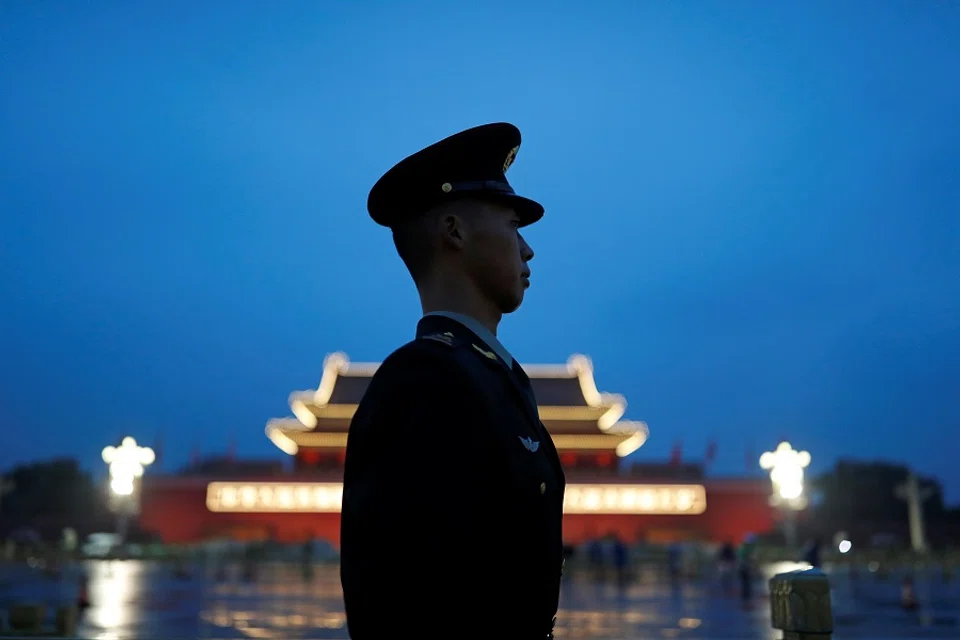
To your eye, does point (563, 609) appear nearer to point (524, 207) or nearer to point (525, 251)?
point (525, 251)

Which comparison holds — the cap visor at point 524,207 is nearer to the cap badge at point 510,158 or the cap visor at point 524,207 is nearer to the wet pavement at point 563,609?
the cap badge at point 510,158

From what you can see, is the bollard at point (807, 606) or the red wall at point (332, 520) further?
the red wall at point (332, 520)

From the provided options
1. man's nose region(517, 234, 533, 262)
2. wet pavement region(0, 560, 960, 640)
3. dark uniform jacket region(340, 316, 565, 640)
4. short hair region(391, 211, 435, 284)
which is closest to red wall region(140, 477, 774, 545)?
wet pavement region(0, 560, 960, 640)

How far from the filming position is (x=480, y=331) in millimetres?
2299

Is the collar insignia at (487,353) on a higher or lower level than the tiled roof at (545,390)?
lower

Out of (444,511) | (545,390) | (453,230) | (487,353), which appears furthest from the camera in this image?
(545,390)

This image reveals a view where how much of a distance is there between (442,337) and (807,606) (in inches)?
113

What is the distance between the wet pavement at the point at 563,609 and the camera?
9.36m

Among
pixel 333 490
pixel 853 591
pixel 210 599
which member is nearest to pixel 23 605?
pixel 210 599

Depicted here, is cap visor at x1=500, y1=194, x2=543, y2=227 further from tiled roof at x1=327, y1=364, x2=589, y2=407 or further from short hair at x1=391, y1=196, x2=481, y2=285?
tiled roof at x1=327, y1=364, x2=589, y2=407

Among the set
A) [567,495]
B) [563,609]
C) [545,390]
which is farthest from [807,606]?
[545,390]

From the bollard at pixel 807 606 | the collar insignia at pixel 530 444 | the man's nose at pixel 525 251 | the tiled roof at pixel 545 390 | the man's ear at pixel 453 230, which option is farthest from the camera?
the tiled roof at pixel 545 390

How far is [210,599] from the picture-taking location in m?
14.8

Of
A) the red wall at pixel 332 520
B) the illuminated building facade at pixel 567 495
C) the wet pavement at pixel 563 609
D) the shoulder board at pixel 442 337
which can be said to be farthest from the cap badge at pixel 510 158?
the red wall at pixel 332 520
